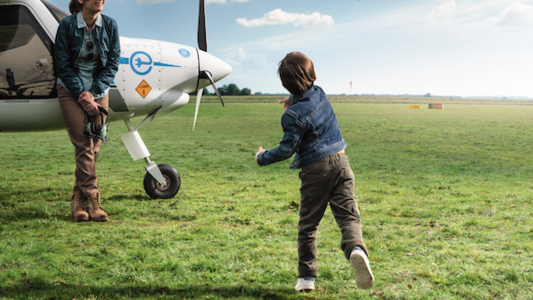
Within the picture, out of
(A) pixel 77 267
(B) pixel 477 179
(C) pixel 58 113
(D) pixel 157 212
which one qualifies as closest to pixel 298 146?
(A) pixel 77 267

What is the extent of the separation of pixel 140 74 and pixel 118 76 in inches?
11.8

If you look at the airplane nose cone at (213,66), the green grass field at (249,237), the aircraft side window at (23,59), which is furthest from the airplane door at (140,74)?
the green grass field at (249,237)

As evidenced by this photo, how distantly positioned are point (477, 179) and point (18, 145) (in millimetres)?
14184

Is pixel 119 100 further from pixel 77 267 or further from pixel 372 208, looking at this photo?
pixel 372 208

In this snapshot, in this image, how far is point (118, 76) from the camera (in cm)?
521

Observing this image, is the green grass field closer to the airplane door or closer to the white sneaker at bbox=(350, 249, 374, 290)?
the white sneaker at bbox=(350, 249, 374, 290)

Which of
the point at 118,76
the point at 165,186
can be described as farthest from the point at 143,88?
the point at 165,186

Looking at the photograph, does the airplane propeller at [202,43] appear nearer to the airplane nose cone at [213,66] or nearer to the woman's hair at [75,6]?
the airplane nose cone at [213,66]

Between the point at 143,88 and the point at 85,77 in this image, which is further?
the point at 143,88

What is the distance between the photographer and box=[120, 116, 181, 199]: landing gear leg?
5.87m

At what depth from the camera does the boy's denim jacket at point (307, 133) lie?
2746mm

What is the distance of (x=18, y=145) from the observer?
44.9ft

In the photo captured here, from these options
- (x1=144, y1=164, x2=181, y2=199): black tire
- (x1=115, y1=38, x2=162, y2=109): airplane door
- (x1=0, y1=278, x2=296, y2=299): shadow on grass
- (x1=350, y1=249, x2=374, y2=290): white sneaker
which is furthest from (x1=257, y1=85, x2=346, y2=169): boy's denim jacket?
(x1=144, y1=164, x2=181, y2=199): black tire

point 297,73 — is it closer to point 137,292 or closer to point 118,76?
point 137,292
